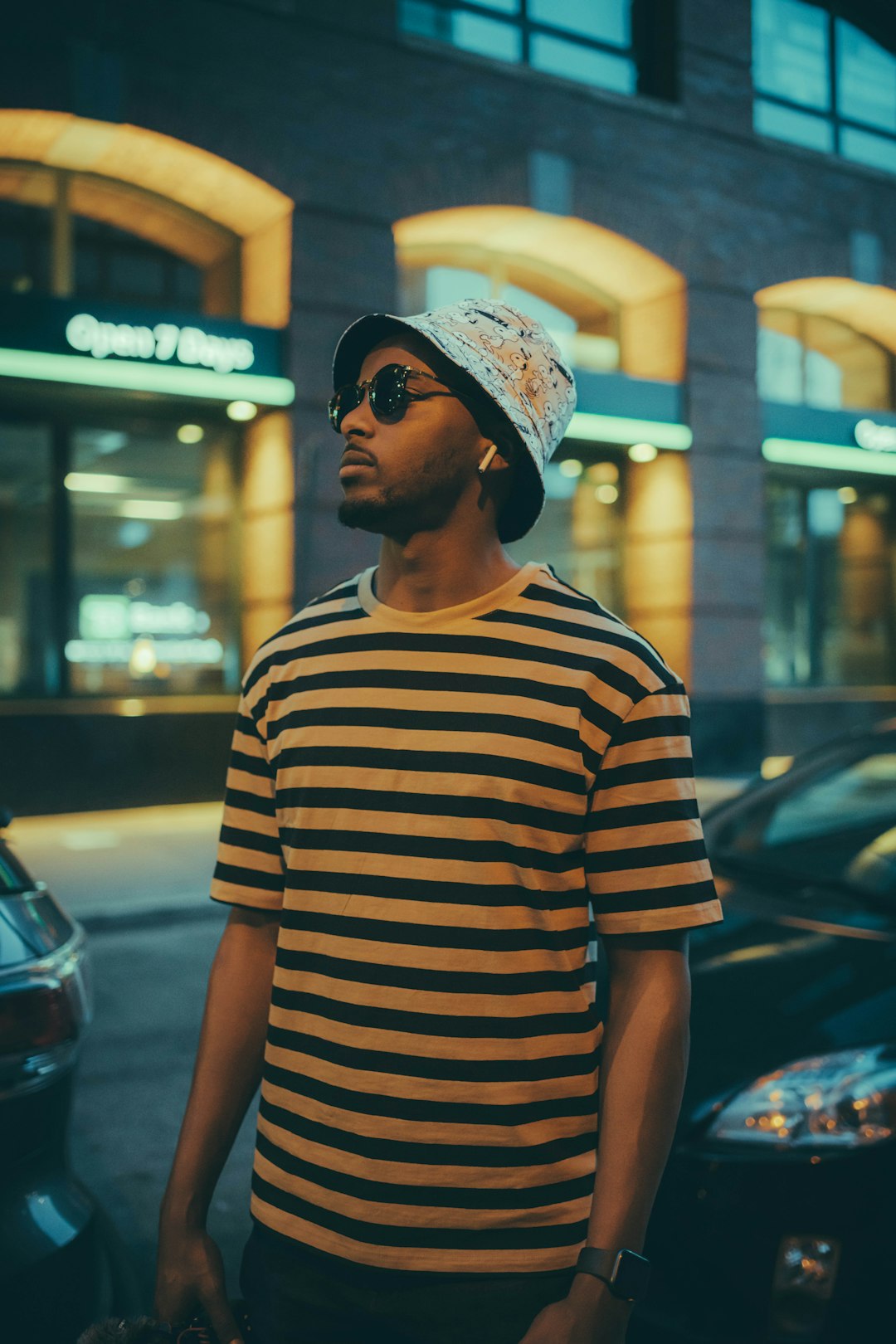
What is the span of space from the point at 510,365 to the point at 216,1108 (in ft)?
3.86

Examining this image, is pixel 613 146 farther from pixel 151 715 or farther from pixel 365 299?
pixel 151 715

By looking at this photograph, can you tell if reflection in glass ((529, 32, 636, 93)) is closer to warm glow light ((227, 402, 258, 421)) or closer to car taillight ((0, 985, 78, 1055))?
warm glow light ((227, 402, 258, 421))

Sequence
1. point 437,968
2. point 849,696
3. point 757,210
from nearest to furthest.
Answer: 1. point 437,968
2. point 757,210
3. point 849,696

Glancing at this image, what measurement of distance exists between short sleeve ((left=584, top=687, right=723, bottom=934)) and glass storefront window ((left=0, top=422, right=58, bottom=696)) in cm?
1074

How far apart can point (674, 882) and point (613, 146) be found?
546 inches

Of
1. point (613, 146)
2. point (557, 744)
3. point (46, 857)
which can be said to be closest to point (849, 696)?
point (613, 146)

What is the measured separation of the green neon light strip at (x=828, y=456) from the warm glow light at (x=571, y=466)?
239cm

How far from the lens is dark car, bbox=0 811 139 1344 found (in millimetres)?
2010

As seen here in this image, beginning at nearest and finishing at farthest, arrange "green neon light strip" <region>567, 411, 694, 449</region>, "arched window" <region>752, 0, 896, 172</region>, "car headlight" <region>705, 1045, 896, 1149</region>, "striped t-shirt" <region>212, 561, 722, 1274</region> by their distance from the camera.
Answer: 1. "striped t-shirt" <region>212, 561, 722, 1274</region>
2. "car headlight" <region>705, 1045, 896, 1149</region>
3. "green neon light strip" <region>567, 411, 694, 449</region>
4. "arched window" <region>752, 0, 896, 172</region>

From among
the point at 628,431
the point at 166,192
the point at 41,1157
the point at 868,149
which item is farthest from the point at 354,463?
the point at 868,149

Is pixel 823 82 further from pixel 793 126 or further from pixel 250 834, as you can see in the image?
pixel 250 834

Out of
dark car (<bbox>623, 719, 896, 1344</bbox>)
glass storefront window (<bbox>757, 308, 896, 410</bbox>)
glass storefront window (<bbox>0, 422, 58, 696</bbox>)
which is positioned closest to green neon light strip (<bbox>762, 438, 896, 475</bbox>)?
glass storefront window (<bbox>757, 308, 896, 410</bbox>)

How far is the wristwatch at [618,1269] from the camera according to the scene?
1.44m

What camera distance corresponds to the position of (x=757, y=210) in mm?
15023
